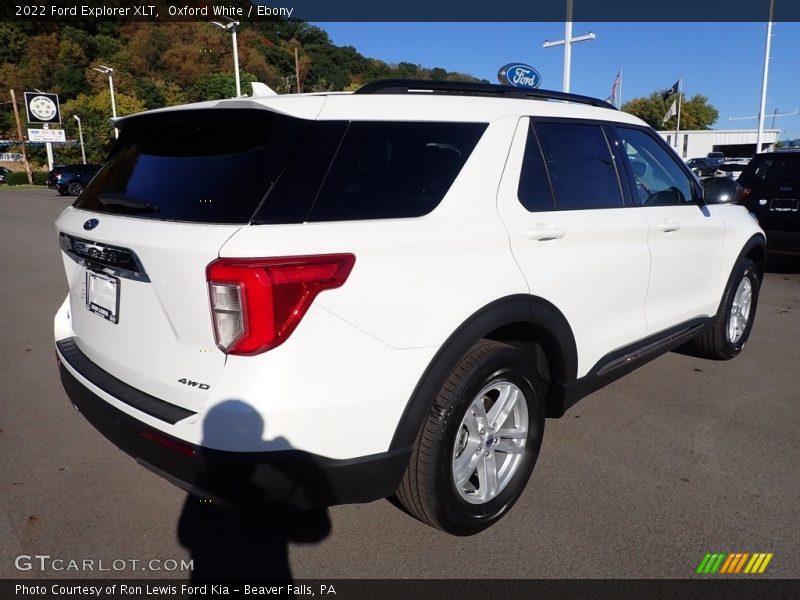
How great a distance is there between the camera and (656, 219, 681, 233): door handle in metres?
3.51

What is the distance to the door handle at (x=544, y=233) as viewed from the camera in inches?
102

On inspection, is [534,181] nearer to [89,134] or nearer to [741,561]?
[741,561]

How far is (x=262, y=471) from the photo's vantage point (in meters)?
1.92

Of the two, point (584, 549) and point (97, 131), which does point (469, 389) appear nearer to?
point (584, 549)

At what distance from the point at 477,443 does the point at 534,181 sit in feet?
3.91

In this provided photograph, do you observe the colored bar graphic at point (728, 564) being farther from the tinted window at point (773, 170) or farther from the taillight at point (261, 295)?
the tinted window at point (773, 170)

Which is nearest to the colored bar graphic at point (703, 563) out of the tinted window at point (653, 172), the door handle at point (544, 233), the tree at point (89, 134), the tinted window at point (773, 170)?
the door handle at point (544, 233)

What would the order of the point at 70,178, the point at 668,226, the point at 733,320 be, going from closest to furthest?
the point at 668,226 < the point at 733,320 < the point at 70,178

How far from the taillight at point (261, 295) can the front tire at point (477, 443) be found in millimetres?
696

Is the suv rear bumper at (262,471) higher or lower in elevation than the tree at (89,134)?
lower

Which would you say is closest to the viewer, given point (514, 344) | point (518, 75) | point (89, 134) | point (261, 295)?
point (261, 295)

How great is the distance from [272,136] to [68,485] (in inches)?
84.3

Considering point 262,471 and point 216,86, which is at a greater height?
point 216,86

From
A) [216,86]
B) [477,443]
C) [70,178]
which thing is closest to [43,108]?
[216,86]
